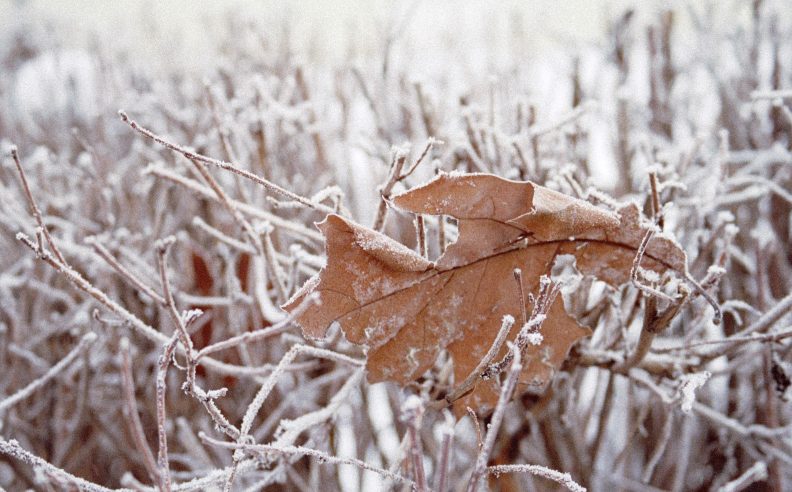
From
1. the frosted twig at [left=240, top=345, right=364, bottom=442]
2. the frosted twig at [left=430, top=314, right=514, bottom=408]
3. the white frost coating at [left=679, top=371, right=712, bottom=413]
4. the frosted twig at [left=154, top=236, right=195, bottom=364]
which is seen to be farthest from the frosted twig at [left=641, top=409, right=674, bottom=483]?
the frosted twig at [left=154, top=236, right=195, bottom=364]

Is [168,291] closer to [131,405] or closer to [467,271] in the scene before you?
[131,405]

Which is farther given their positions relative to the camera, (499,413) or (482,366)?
(482,366)

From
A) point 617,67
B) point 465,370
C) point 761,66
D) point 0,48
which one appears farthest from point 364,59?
point 0,48

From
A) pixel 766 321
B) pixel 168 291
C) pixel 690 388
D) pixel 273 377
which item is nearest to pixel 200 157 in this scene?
pixel 168 291

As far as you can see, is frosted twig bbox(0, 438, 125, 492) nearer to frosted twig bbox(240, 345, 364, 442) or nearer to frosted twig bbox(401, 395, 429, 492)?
frosted twig bbox(240, 345, 364, 442)

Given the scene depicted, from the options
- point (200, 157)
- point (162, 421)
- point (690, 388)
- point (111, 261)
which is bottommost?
point (690, 388)

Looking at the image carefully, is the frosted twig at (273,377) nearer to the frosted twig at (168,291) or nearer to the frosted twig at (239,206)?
the frosted twig at (168,291)

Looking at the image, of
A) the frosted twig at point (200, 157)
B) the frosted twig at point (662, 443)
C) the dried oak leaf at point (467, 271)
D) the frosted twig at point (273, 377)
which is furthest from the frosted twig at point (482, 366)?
the frosted twig at point (662, 443)

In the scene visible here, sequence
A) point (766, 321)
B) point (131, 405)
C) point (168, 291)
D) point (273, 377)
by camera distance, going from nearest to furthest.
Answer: point (131, 405) → point (168, 291) → point (273, 377) → point (766, 321)

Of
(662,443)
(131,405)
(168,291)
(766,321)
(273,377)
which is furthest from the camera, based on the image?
(662,443)
